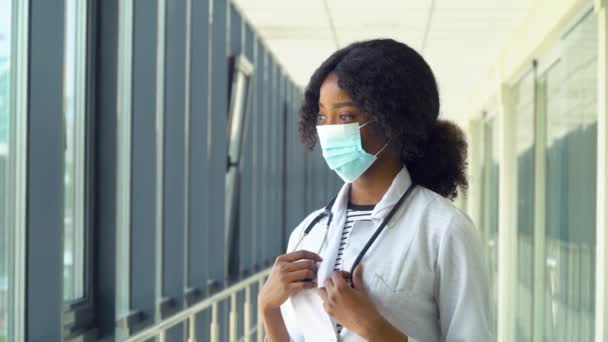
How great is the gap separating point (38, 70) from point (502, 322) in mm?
4972

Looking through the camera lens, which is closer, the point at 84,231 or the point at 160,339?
the point at 84,231

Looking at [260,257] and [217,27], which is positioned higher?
[217,27]

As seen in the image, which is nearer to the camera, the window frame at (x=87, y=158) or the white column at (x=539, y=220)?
the window frame at (x=87, y=158)

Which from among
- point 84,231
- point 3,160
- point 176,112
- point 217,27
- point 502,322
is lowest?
point 502,322

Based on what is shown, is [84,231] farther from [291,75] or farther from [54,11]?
[291,75]

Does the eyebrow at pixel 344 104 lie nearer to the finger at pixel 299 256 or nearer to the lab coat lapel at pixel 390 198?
the lab coat lapel at pixel 390 198

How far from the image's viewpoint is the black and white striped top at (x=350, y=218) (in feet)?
5.31

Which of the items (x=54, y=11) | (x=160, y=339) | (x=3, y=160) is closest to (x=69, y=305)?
(x=160, y=339)

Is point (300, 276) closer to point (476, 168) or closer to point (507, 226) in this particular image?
point (507, 226)

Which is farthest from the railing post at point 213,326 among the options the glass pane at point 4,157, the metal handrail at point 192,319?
the glass pane at point 4,157

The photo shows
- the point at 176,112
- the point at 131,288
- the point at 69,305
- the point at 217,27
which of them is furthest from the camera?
the point at 217,27

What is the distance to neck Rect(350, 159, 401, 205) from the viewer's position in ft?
5.43

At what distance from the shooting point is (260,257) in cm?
791

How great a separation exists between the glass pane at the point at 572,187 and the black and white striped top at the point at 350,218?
7.46 feet
